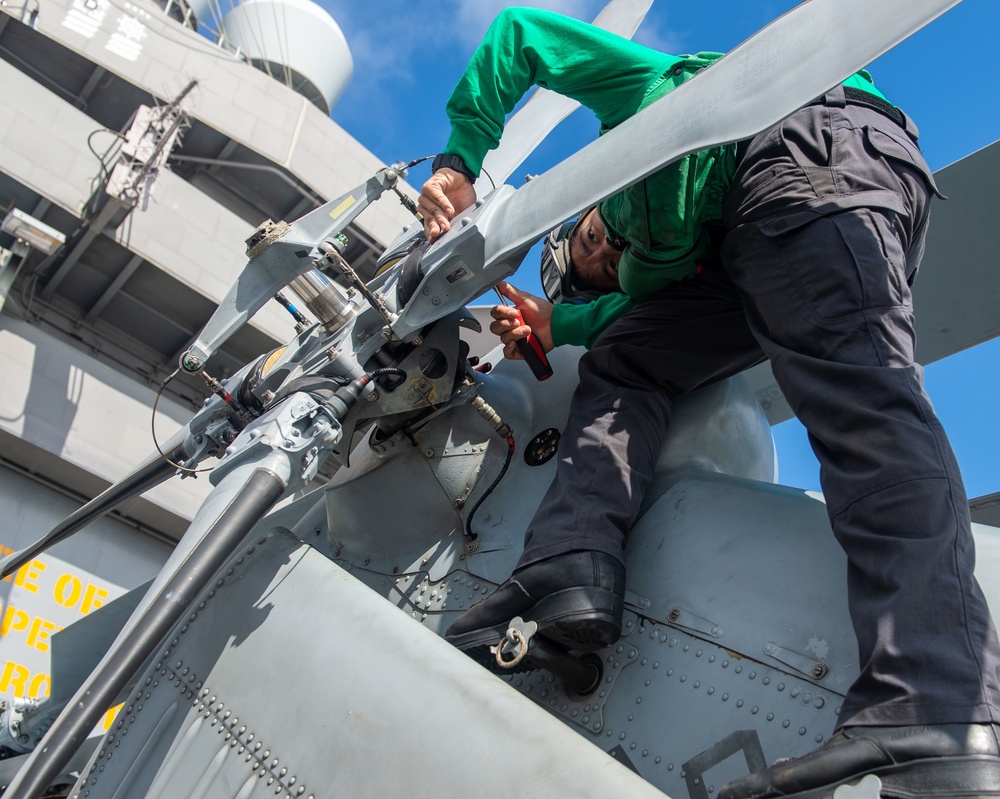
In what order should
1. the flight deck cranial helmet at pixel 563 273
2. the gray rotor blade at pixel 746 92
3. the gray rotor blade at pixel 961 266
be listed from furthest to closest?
the flight deck cranial helmet at pixel 563 273 → the gray rotor blade at pixel 961 266 → the gray rotor blade at pixel 746 92

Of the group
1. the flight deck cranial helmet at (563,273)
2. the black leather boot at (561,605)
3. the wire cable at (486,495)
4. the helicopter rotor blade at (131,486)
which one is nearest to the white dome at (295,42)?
the helicopter rotor blade at (131,486)

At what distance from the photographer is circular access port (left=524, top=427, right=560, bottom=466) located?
Answer: 10.4 feet

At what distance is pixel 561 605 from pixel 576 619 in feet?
0.18

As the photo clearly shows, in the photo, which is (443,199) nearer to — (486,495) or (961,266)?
(486,495)

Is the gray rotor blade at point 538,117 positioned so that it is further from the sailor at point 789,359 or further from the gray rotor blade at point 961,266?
the gray rotor blade at point 961,266

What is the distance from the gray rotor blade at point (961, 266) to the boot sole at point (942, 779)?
2523mm

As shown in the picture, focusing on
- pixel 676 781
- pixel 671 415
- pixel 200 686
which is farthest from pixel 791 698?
pixel 200 686

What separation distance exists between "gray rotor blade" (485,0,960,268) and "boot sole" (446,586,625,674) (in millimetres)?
970

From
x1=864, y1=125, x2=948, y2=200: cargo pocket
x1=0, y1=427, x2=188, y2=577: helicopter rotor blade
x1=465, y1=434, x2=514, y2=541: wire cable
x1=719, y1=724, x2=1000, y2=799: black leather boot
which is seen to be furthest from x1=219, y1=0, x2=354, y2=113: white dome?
x1=719, y1=724, x2=1000, y2=799: black leather boot

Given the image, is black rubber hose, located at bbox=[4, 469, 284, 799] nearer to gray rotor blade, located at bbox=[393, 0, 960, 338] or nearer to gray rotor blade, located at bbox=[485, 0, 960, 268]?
gray rotor blade, located at bbox=[393, 0, 960, 338]

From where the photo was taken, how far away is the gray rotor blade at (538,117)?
4469mm

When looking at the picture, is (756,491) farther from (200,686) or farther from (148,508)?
(148,508)

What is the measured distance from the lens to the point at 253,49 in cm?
1506

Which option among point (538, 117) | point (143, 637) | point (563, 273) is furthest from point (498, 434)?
point (538, 117)
